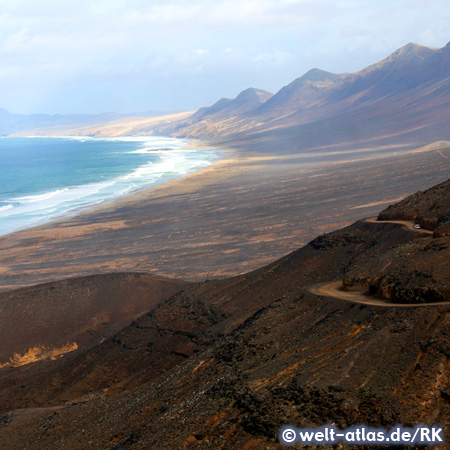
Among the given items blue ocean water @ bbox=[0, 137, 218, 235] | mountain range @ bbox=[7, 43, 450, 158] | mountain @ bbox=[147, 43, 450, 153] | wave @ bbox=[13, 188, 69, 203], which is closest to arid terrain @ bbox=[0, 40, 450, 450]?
blue ocean water @ bbox=[0, 137, 218, 235]

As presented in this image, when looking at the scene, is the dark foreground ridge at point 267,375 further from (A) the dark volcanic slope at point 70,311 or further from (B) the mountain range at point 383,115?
(B) the mountain range at point 383,115

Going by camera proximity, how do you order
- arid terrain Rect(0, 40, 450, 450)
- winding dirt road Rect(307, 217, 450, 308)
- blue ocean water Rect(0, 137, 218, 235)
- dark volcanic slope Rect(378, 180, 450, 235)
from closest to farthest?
1. arid terrain Rect(0, 40, 450, 450)
2. winding dirt road Rect(307, 217, 450, 308)
3. dark volcanic slope Rect(378, 180, 450, 235)
4. blue ocean water Rect(0, 137, 218, 235)

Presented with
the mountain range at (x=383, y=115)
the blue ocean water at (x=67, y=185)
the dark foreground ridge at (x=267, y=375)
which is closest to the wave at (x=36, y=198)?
the blue ocean water at (x=67, y=185)

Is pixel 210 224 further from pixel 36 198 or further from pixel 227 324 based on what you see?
pixel 36 198

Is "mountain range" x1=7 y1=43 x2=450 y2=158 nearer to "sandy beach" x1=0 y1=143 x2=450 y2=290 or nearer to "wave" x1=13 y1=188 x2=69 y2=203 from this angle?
"sandy beach" x1=0 y1=143 x2=450 y2=290

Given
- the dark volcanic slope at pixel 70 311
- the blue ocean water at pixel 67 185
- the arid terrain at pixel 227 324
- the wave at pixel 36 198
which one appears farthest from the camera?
the wave at pixel 36 198

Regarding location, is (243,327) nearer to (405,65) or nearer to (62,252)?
(62,252)
